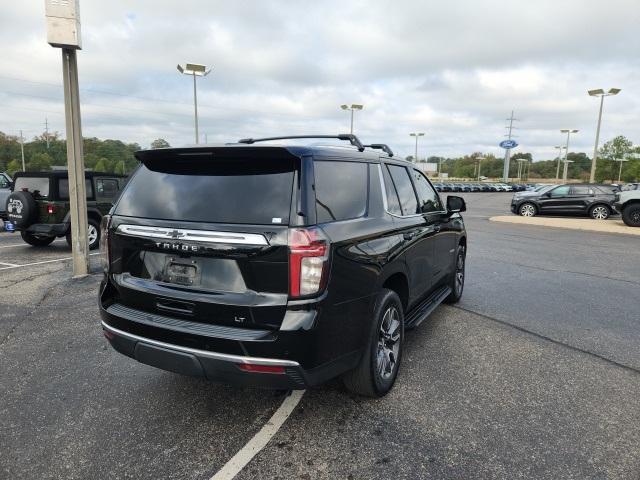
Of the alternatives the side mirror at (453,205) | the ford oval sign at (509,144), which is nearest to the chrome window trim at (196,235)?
the side mirror at (453,205)

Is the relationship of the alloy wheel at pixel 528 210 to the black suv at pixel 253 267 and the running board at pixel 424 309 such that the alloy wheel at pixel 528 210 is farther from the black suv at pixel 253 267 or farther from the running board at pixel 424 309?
the black suv at pixel 253 267

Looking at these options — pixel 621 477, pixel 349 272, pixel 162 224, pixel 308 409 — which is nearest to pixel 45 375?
pixel 162 224

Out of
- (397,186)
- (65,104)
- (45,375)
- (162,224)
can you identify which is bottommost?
(45,375)

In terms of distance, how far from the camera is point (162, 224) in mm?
2754

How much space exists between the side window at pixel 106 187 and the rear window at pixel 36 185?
100 centimetres

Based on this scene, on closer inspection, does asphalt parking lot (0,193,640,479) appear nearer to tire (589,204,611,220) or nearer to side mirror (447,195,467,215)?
side mirror (447,195,467,215)

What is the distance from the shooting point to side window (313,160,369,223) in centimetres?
269

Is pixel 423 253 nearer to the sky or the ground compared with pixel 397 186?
nearer to the ground

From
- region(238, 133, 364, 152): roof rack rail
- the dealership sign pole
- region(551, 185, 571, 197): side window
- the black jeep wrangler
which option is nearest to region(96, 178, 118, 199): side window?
the black jeep wrangler

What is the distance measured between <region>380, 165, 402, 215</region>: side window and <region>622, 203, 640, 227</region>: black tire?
15963 millimetres

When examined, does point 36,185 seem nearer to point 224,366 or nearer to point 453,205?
point 453,205

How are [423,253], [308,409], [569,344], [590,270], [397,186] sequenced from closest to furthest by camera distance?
[308,409]
[397,186]
[423,253]
[569,344]
[590,270]

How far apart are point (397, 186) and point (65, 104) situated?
5618 mm

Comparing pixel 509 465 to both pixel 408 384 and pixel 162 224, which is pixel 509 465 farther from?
pixel 162 224
